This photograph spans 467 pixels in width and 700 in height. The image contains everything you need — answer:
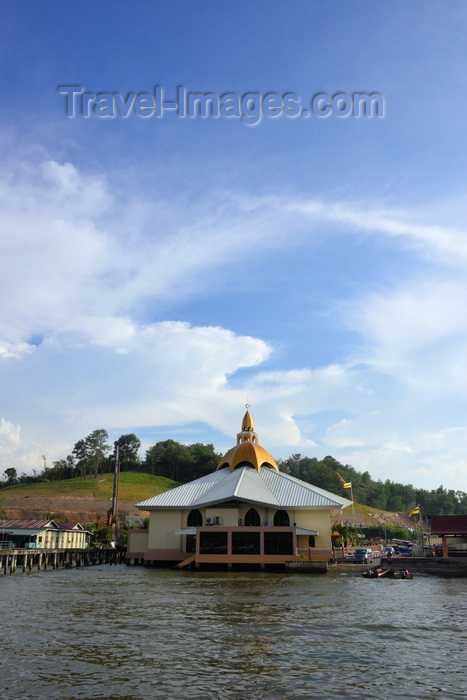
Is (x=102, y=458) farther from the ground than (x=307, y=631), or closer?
farther from the ground

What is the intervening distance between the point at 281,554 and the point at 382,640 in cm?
3224

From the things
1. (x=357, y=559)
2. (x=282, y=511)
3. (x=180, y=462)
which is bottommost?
(x=357, y=559)

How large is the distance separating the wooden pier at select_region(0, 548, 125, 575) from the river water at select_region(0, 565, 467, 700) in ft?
48.7

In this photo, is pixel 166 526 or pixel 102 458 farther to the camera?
pixel 102 458

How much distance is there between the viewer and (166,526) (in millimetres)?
59625

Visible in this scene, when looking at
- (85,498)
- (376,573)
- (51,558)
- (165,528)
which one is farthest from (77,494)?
(376,573)

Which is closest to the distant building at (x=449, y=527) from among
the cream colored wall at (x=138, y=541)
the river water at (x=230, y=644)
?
the river water at (x=230, y=644)

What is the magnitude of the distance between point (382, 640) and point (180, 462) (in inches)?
5935

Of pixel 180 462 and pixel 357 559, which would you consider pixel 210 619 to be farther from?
pixel 180 462

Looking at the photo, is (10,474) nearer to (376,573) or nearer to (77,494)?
(77,494)

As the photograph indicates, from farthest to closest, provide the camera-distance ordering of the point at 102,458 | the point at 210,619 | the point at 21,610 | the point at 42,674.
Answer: the point at 102,458
the point at 21,610
the point at 210,619
the point at 42,674

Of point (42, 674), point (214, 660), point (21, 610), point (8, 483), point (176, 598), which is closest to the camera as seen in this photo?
point (42, 674)

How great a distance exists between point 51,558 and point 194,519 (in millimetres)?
15183

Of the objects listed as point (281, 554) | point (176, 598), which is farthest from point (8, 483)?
point (176, 598)
